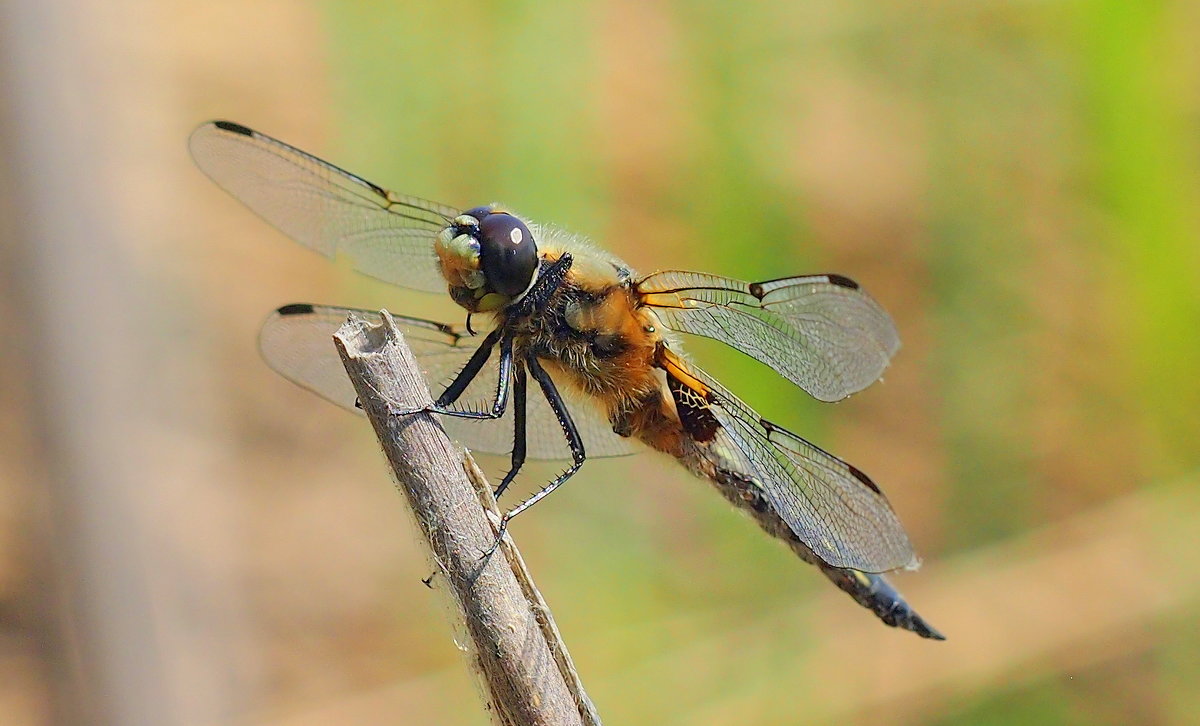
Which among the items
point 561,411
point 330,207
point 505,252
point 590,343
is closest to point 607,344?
point 590,343

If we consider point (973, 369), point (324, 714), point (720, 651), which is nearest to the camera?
point (324, 714)

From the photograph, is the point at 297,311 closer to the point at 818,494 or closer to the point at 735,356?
the point at 818,494

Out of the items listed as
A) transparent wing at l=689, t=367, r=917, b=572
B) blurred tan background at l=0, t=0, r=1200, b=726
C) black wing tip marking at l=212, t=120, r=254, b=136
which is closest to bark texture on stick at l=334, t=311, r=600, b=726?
transparent wing at l=689, t=367, r=917, b=572

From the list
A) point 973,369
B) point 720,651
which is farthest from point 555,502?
point 973,369

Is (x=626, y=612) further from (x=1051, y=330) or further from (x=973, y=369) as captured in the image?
(x=1051, y=330)

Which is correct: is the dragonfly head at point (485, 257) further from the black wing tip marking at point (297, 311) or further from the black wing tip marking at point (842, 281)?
the black wing tip marking at point (842, 281)

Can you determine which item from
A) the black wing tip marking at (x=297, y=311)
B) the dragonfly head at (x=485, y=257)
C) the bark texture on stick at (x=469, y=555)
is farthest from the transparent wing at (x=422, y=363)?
the bark texture on stick at (x=469, y=555)

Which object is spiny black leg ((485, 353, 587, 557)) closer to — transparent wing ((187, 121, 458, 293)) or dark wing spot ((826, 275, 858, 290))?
transparent wing ((187, 121, 458, 293))
